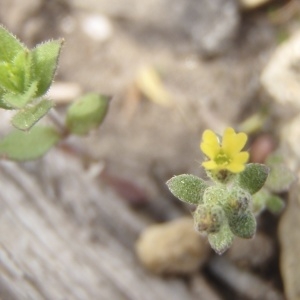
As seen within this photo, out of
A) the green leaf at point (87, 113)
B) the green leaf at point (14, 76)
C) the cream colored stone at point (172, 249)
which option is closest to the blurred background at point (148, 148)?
the cream colored stone at point (172, 249)

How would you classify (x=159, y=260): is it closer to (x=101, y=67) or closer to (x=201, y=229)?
(x=201, y=229)

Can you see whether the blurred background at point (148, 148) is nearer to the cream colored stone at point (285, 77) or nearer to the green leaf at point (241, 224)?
the cream colored stone at point (285, 77)

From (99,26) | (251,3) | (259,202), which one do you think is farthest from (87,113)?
(251,3)

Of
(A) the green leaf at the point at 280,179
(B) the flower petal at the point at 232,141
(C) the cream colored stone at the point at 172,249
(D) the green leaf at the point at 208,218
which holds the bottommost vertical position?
(D) the green leaf at the point at 208,218

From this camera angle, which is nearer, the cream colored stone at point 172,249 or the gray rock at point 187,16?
the cream colored stone at point 172,249

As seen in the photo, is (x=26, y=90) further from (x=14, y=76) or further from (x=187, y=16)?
(x=187, y=16)
